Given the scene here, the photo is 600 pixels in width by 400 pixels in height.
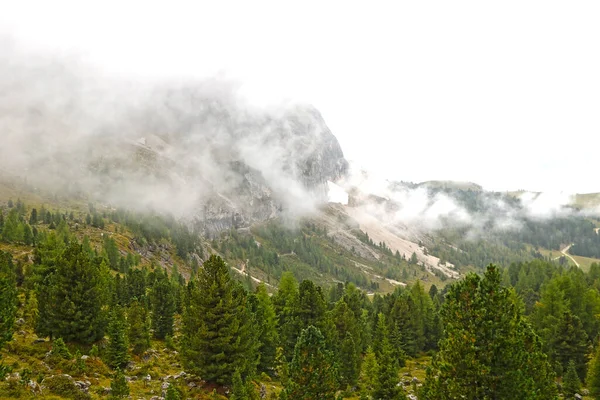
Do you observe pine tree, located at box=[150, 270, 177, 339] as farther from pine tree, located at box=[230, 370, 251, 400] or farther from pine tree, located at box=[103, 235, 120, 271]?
pine tree, located at box=[103, 235, 120, 271]

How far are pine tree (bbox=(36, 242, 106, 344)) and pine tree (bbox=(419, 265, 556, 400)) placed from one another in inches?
Result: 1503

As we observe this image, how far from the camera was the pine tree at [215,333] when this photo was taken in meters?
40.4

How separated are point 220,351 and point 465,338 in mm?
26662

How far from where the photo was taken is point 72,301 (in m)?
43.4

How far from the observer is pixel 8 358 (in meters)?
35.3

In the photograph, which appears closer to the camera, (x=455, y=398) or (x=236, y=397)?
(x=455, y=398)

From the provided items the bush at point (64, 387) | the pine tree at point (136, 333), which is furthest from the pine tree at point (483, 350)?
the pine tree at point (136, 333)

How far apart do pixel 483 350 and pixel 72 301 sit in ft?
138

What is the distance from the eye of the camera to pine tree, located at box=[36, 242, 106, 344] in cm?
4291

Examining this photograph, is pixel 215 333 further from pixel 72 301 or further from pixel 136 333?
pixel 136 333

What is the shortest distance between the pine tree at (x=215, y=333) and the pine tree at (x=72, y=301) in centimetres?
1191

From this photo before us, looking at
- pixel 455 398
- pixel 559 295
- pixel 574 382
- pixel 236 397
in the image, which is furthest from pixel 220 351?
pixel 559 295

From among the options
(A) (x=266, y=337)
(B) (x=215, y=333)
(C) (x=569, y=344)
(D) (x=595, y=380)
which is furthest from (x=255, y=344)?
(C) (x=569, y=344)

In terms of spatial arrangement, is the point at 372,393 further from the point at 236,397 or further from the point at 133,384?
the point at 133,384
